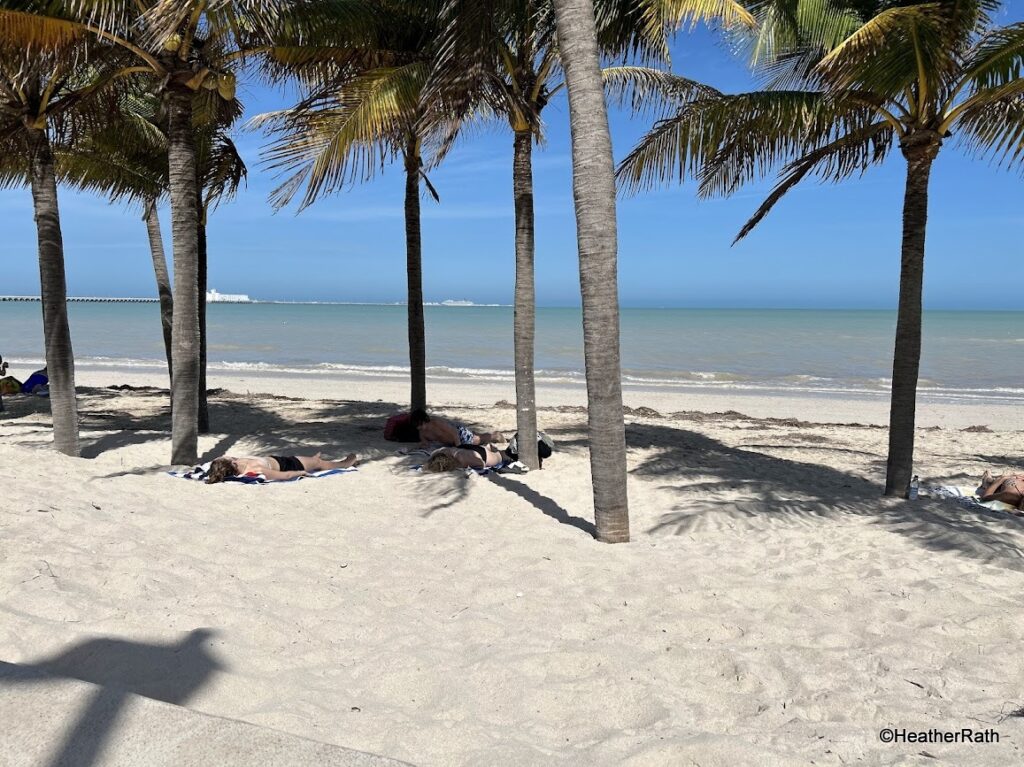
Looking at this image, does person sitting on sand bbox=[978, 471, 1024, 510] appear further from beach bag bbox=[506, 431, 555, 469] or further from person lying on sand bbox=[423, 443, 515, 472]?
person lying on sand bbox=[423, 443, 515, 472]

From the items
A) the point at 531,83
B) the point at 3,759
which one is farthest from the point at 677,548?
the point at 531,83

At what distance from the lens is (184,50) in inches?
273

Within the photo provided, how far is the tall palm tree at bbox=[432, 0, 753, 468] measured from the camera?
607 cm

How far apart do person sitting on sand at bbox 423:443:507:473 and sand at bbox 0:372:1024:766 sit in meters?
0.40

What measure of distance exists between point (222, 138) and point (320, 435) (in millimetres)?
4451

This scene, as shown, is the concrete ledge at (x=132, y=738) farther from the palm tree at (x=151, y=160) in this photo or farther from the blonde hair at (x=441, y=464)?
the palm tree at (x=151, y=160)

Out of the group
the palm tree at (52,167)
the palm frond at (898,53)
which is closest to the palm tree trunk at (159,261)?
the palm tree at (52,167)

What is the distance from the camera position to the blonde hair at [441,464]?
25.5 ft

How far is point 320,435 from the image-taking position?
10.1 m

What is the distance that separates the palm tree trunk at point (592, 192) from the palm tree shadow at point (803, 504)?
1.60m

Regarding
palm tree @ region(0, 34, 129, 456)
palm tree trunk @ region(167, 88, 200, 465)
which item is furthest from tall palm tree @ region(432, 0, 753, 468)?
palm tree @ region(0, 34, 129, 456)

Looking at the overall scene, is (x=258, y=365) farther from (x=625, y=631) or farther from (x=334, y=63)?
(x=625, y=631)

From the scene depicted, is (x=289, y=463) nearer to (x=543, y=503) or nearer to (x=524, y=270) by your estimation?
(x=543, y=503)

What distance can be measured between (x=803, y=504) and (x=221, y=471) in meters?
5.34
